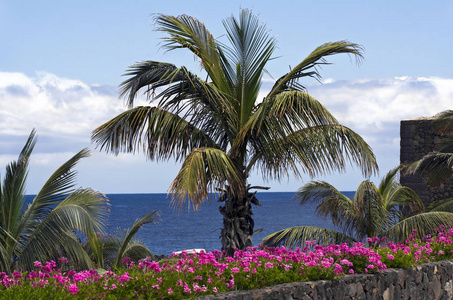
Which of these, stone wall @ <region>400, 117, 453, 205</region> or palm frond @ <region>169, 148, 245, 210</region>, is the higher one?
stone wall @ <region>400, 117, 453, 205</region>

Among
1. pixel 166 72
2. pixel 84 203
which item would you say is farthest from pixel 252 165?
pixel 84 203

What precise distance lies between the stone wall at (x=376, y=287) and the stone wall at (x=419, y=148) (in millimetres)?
12799

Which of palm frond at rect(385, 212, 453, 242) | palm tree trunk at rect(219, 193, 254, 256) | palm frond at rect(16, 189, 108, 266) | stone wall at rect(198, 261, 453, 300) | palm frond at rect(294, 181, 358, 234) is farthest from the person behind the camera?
palm frond at rect(294, 181, 358, 234)

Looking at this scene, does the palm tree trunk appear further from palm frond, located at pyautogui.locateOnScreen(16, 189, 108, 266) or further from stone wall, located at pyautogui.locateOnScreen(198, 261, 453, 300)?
stone wall, located at pyautogui.locateOnScreen(198, 261, 453, 300)

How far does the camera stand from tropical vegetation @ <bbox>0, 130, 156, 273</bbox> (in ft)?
32.4

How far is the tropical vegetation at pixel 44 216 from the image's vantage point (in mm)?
9891

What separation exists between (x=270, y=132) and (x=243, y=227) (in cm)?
172

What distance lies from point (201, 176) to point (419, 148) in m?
15.8

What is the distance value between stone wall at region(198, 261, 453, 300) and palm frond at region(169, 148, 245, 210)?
7.30ft

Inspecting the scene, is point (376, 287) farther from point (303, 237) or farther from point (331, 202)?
point (331, 202)

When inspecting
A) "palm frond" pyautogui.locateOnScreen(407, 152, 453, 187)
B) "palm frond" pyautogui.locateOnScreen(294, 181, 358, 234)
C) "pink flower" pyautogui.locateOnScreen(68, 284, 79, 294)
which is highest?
"palm frond" pyautogui.locateOnScreen(407, 152, 453, 187)

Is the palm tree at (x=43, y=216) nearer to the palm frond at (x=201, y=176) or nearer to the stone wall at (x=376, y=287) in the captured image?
the palm frond at (x=201, y=176)

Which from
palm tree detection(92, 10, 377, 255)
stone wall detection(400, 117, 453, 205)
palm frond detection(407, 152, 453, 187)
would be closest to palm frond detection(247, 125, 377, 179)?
palm tree detection(92, 10, 377, 255)

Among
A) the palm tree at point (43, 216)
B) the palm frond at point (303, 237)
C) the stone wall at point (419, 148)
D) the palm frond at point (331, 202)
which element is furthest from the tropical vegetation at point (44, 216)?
the stone wall at point (419, 148)
